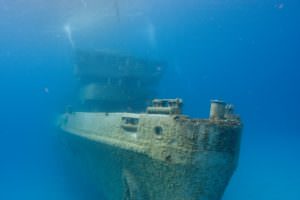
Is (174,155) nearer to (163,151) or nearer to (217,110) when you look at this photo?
(163,151)

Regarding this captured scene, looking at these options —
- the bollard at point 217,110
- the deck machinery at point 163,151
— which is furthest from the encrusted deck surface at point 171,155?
the bollard at point 217,110

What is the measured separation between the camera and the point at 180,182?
6.54 metres

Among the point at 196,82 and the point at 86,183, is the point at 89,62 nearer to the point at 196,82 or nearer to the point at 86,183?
the point at 86,183

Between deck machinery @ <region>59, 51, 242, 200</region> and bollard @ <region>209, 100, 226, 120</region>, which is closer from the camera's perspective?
deck machinery @ <region>59, 51, 242, 200</region>

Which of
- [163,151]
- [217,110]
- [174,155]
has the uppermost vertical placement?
[217,110]

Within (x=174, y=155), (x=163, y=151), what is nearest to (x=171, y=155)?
(x=174, y=155)

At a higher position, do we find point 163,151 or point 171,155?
point 163,151

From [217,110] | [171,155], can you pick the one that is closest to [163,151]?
[171,155]

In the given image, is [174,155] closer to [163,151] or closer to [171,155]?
[171,155]

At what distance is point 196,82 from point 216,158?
47736 mm

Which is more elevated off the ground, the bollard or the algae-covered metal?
the bollard

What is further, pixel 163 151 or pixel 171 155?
pixel 163 151

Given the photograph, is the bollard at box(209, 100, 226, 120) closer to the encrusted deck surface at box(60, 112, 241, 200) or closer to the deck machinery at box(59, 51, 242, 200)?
the deck machinery at box(59, 51, 242, 200)

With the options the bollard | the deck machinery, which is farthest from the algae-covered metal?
the bollard
